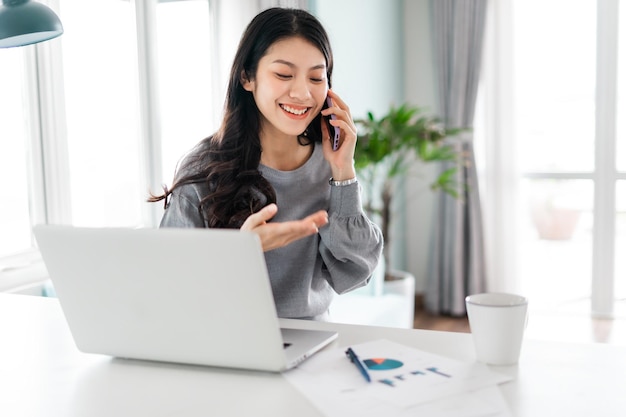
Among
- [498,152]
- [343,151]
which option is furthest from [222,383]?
[498,152]

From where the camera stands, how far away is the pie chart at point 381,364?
1.02 m

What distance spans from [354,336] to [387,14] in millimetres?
3647

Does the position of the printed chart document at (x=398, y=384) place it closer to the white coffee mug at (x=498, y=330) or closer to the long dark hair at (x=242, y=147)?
the white coffee mug at (x=498, y=330)

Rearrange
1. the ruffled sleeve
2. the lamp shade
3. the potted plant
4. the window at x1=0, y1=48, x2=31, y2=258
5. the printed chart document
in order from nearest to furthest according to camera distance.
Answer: the printed chart document < the lamp shade < the ruffled sleeve < the window at x1=0, y1=48, x2=31, y2=258 < the potted plant

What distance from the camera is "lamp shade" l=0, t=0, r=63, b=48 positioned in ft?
4.69

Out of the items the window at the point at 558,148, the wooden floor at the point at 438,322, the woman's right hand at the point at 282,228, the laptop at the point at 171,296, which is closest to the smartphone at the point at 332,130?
the woman's right hand at the point at 282,228

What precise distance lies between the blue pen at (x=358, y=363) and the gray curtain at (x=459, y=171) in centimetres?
344

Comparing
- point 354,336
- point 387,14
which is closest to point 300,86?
point 354,336

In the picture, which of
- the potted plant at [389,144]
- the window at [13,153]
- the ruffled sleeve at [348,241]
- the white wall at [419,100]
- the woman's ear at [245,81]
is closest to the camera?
the ruffled sleeve at [348,241]

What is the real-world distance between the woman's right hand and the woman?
340 millimetres

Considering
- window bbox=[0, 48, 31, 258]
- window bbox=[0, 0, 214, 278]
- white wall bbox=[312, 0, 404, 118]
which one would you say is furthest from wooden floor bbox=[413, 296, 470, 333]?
A: window bbox=[0, 48, 31, 258]

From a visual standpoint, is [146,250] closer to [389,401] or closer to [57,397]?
[57,397]

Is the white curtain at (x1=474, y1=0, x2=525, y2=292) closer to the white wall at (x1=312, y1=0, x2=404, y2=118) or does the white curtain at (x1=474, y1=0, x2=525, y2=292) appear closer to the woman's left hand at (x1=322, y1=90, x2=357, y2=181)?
the white wall at (x1=312, y1=0, x2=404, y2=118)

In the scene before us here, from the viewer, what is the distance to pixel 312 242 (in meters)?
1.61
